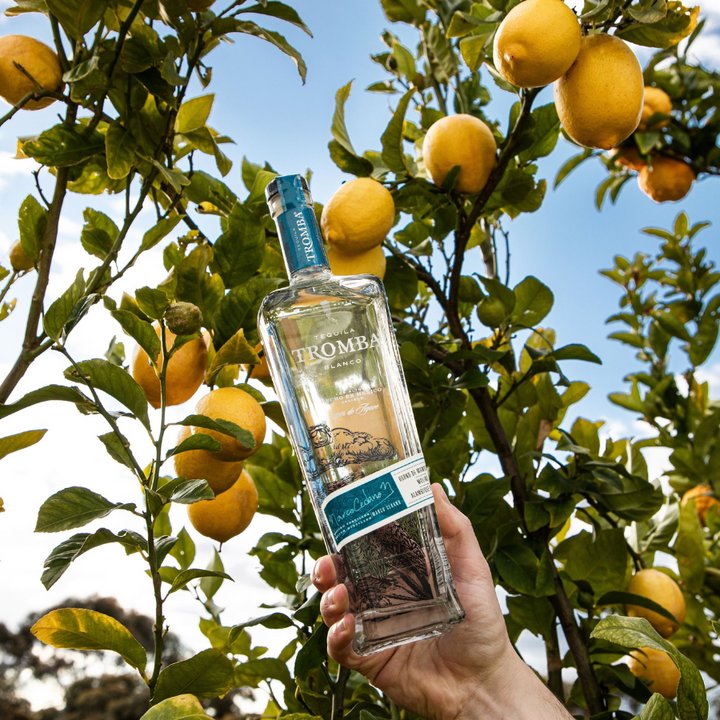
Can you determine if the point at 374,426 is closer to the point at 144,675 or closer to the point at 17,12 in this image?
the point at 144,675

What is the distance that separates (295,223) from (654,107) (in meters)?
1.19

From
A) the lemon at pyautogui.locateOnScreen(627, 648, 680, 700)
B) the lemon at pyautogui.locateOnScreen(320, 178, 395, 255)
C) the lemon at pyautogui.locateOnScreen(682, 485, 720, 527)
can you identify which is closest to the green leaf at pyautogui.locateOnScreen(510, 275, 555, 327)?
the lemon at pyautogui.locateOnScreen(320, 178, 395, 255)

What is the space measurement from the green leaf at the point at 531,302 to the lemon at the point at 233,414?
515 mm

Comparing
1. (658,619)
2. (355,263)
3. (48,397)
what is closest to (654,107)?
(355,263)

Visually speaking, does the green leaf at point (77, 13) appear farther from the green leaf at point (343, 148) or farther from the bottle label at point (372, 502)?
the bottle label at point (372, 502)

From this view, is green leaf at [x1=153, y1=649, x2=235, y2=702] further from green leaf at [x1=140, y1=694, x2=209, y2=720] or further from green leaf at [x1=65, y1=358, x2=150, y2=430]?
green leaf at [x1=65, y1=358, x2=150, y2=430]

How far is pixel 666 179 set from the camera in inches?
58.4

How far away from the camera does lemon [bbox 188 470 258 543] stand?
2.40 ft

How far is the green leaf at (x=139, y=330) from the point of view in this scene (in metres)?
0.60

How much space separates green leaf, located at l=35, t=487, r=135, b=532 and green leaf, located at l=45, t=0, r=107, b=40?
54 centimetres

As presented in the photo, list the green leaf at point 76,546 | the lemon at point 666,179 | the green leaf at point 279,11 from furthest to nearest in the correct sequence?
1. the lemon at point 666,179
2. the green leaf at point 279,11
3. the green leaf at point 76,546

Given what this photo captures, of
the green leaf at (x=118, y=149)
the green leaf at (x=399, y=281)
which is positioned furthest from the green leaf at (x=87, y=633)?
the green leaf at (x=399, y=281)

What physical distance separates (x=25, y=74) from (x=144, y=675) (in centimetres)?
66

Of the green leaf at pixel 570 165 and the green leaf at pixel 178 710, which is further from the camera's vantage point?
the green leaf at pixel 570 165
